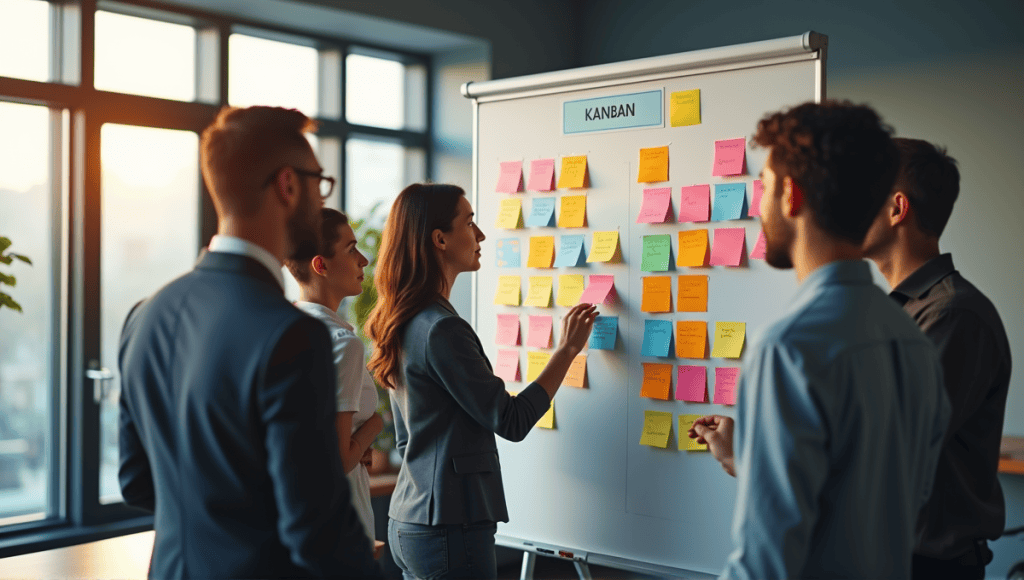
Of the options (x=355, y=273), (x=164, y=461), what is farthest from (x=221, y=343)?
(x=355, y=273)

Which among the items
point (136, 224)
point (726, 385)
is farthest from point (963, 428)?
point (136, 224)

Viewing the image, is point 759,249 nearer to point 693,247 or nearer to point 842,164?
point 693,247

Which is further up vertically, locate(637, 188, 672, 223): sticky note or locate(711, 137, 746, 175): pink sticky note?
locate(711, 137, 746, 175): pink sticky note

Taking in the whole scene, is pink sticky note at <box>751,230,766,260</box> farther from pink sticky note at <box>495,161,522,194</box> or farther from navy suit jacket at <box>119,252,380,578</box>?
navy suit jacket at <box>119,252,380,578</box>

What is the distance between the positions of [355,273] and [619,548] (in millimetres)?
1048

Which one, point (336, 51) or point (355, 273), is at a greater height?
point (336, 51)

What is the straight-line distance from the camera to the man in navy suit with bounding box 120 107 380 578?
3.87ft

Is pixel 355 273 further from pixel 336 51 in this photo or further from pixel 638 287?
pixel 336 51

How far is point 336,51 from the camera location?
14.8 ft

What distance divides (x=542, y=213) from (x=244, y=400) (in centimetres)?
161

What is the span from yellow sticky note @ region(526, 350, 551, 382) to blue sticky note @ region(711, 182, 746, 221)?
0.66 m

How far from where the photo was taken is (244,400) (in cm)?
118

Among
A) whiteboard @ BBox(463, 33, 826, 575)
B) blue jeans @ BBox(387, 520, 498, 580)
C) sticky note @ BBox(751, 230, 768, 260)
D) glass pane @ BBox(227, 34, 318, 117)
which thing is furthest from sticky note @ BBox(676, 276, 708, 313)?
glass pane @ BBox(227, 34, 318, 117)

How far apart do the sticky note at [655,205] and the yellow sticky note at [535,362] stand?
0.50 metres
